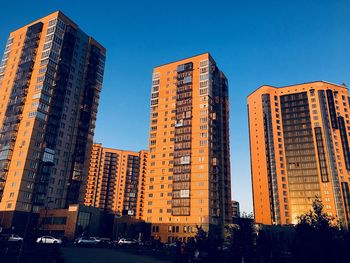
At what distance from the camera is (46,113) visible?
325ft

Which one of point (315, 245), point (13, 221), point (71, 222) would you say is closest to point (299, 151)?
point (71, 222)

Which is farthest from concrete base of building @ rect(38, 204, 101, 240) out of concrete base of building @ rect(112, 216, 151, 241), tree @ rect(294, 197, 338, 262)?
tree @ rect(294, 197, 338, 262)

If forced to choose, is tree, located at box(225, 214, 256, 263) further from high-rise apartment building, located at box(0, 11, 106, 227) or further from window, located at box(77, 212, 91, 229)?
high-rise apartment building, located at box(0, 11, 106, 227)

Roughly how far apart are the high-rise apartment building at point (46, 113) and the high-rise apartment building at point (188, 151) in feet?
84.9

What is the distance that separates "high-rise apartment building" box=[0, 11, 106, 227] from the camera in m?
91.4

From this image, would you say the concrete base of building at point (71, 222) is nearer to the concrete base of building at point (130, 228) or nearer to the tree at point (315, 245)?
the concrete base of building at point (130, 228)

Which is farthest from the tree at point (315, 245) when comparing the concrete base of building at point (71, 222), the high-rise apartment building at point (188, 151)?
the concrete base of building at point (71, 222)

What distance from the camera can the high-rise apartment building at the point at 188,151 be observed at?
10300cm

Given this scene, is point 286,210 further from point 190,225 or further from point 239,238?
point 239,238

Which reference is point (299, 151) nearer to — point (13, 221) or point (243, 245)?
point (243, 245)

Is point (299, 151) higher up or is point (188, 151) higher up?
point (299, 151)

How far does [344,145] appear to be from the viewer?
140375mm

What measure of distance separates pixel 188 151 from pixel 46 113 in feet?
164

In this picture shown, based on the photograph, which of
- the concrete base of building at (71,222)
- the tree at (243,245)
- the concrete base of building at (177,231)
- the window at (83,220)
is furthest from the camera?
the concrete base of building at (177,231)
